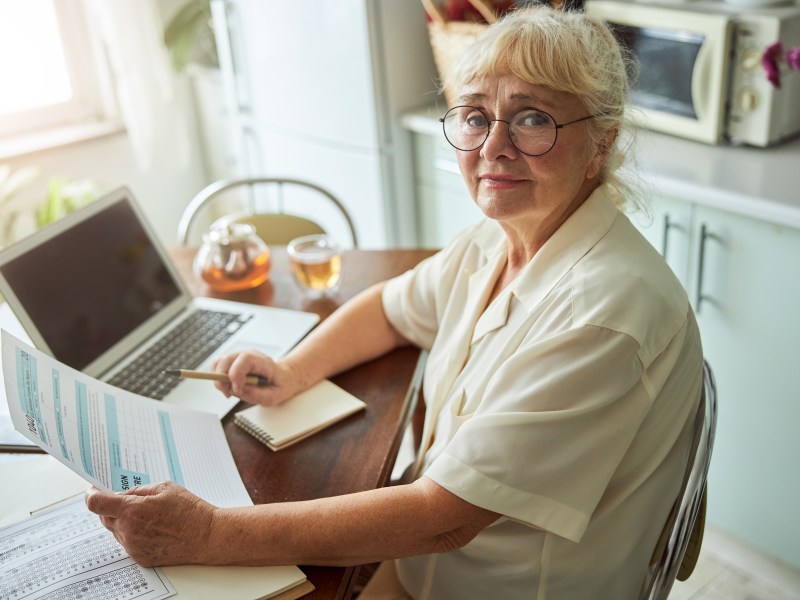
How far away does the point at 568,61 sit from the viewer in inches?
43.5

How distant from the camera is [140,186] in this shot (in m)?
3.50

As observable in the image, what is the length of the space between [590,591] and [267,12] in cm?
219

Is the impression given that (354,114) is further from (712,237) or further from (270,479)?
(270,479)

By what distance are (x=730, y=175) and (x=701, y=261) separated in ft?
0.67

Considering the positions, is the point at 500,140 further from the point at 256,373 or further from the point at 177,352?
the point at 177,352

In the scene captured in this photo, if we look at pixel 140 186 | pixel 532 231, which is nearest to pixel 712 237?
pixel 532 231

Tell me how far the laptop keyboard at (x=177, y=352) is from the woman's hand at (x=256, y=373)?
115 mm

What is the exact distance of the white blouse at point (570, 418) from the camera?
100 centimetres

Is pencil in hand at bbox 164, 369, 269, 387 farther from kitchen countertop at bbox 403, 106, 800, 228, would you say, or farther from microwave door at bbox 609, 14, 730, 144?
microwave door at bbox 609, 14, 730, 144

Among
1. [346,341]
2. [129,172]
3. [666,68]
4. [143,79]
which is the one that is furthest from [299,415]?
[129,172]

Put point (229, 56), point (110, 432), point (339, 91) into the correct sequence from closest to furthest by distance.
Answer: point (110, 432), point (339, 91), point (229, 56)

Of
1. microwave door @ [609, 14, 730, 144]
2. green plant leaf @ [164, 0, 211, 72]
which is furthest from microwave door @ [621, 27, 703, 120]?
green plant leaf @ [164, 0, 211, 72]

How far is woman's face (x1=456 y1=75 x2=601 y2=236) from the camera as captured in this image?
3.71ft

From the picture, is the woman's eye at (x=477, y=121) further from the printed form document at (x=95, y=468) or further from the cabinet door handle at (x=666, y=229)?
the cabinet door handle at (x=666, y=229)
